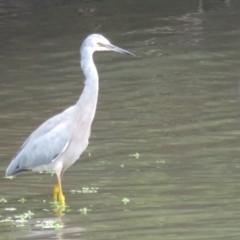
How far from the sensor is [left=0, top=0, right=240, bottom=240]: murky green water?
268 inches

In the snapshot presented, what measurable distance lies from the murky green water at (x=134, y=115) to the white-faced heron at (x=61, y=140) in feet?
0.84

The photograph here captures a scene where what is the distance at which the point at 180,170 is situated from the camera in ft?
27.5

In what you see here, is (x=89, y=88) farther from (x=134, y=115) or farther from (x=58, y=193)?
(x=134, y=115)

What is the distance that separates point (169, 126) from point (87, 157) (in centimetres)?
162

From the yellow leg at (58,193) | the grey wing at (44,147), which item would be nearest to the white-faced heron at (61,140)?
the grey wing at (44,147)

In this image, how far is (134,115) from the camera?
11.2 m

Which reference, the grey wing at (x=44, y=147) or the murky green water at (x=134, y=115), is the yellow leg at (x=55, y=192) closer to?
the murky green water at (x=134, y=115)

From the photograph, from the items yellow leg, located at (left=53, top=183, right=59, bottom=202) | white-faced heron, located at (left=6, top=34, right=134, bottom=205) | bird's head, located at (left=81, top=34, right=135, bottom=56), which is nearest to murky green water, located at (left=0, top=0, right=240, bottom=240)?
yellow leg, located at (left=53, top=183, right=59, bottom=202)

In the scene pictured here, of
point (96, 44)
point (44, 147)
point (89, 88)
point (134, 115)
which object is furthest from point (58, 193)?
point (134, 115)

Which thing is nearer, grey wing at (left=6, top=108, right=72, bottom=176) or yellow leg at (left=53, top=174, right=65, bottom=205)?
yellow leg at (left=53, top=174, right=65, bottom=205)

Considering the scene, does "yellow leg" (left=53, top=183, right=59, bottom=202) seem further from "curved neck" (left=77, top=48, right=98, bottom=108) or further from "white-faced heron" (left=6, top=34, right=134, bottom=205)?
"curved neck" (left=77, top=48, right=98, bottom=108)

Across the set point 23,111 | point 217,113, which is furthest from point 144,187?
point 23,111

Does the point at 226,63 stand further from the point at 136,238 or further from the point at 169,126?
the point at 136,238

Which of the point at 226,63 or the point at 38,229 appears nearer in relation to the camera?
the point at 38,229
